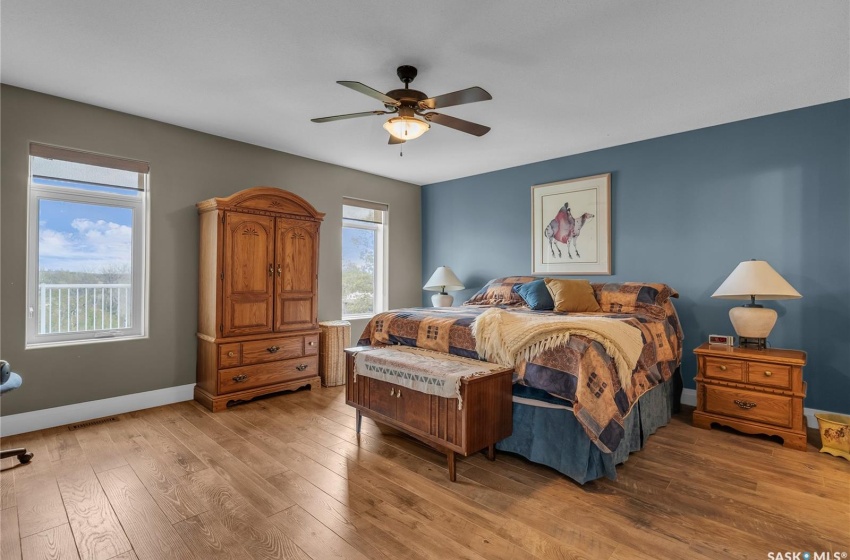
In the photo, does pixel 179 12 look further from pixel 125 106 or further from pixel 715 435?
pixel 715 435

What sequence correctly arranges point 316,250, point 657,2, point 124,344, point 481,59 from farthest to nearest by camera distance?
point 316,250
point 124,344
point 481,59
point 657,2

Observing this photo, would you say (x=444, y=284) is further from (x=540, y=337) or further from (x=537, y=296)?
(x=540, y=337)

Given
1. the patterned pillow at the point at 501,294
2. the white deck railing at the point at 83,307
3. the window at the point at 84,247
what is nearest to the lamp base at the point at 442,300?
the patterned pillow at the point at 501,294

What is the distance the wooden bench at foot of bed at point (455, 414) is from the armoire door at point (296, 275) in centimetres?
161

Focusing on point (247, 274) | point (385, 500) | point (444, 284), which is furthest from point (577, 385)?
point (444, 284)

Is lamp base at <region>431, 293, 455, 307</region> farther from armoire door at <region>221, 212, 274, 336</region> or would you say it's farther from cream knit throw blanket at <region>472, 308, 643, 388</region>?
cream knit throw blanket at <region>472, 308, 643, 388</region>

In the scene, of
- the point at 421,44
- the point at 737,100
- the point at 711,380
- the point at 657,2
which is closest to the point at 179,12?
the point at 421,44

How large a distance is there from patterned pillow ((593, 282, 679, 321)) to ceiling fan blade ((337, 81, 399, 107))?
2460 millimetres

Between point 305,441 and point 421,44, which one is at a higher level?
point 421,44

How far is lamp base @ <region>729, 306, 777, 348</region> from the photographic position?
3.00 meters

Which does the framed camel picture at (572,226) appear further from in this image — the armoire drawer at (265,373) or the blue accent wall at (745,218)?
the armoire drawer at (265,373)

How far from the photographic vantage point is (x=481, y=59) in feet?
8.32

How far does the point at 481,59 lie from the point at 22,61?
2.86 metres

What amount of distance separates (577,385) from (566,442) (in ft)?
1.21
